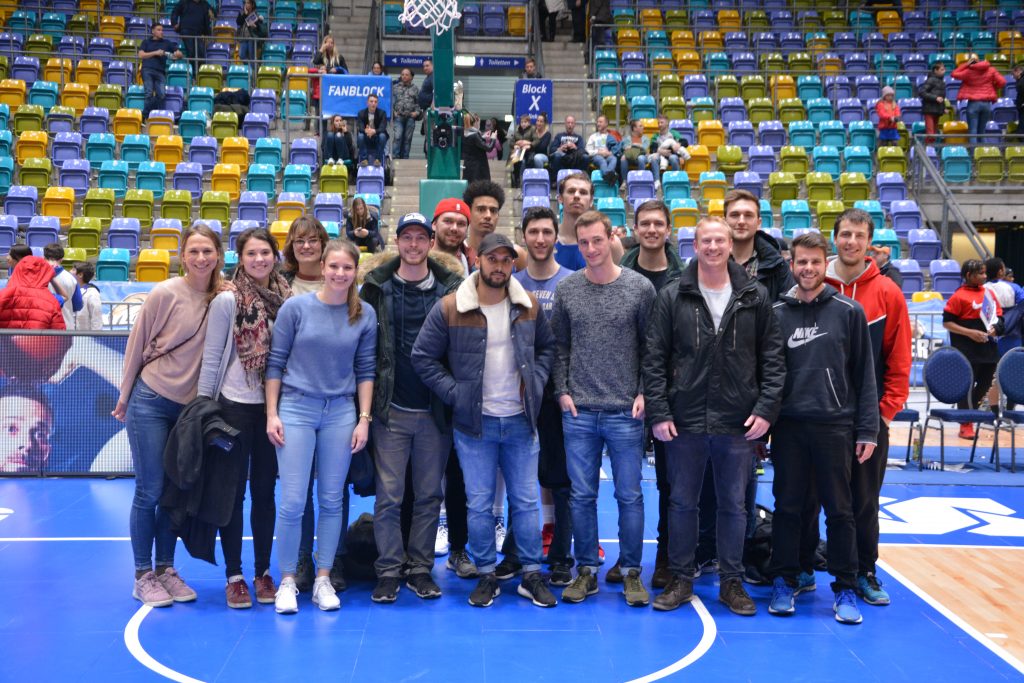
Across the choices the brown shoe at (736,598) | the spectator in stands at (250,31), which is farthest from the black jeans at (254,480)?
the spectator in stands at (250,31)

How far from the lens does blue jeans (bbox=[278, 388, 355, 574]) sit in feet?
17.2

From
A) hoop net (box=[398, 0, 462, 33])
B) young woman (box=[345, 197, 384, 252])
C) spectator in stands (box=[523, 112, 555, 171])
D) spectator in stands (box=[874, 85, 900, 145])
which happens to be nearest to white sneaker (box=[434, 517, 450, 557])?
hoop net (box=[398, 0, 462, 33])

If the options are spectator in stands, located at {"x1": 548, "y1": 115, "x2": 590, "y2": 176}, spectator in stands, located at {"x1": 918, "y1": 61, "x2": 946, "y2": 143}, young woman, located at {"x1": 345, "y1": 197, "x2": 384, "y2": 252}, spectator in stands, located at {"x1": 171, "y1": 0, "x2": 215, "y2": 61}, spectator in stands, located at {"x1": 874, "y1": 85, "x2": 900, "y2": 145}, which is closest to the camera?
young woman, located at {"x1": 345, "y1": 197, "x2": 384, "y2": 252}

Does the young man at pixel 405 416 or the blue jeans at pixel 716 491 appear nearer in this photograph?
the blue jeans at pixel 716 491

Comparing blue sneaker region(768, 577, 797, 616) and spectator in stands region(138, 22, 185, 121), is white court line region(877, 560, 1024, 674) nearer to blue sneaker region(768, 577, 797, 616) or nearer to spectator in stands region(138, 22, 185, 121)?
blue sneaker region(768, 577, 797, 616)

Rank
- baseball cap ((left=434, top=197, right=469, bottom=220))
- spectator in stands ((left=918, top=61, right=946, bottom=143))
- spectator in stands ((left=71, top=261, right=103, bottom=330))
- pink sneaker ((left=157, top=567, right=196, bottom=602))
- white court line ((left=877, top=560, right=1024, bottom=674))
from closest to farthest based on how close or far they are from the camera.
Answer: white court line ((left=877, top=560, right=1024, bottom=674)), pink sneaker ((left=157, top=567, right=196, bottom=602)), baseball cap ((left=434, top=197, right=469, bottom=220)), spectator in stands ((left=71, top=261, right=103, bottom=330)), spectator in stands ((left=918, top=61, right=946, bottom=143))

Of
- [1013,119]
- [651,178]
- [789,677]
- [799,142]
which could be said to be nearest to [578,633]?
[789,677]

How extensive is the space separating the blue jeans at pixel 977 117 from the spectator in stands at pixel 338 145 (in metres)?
10.6

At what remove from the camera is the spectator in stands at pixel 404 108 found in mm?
16438

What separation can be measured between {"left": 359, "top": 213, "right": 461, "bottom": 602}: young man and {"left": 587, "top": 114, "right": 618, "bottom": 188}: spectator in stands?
Answer: 389 inches

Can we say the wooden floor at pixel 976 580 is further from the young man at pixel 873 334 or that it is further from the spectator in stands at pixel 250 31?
the spectator in stands at pixel 250 31

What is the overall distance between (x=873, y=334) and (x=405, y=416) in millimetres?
2602

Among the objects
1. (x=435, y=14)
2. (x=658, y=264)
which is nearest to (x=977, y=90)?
(x=435, y=14)

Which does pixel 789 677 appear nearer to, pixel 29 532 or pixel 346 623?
pixel 346 623
